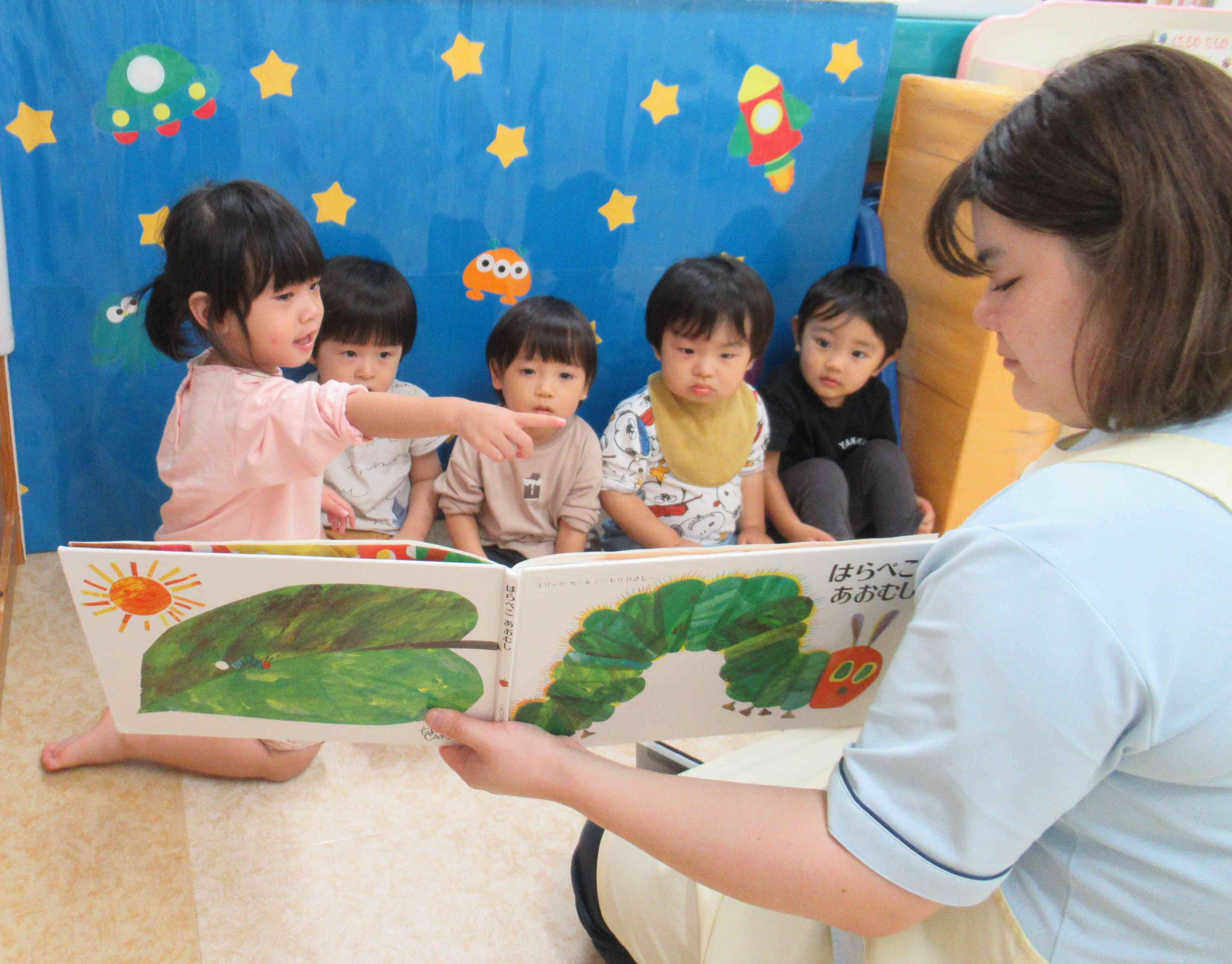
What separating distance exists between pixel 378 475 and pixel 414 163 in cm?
57

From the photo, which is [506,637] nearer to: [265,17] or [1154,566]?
[1154,566]

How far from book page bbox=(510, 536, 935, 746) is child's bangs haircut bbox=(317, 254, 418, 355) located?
946 millimetres

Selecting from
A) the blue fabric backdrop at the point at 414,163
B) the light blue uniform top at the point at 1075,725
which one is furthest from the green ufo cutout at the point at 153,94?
the light blue uniform top at the point at 1075,725

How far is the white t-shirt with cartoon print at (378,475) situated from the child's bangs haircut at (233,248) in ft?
1.76

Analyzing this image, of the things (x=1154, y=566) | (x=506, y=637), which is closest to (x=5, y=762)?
(x=506, y=637)

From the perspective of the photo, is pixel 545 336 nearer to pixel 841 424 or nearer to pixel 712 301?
pixel 712 301

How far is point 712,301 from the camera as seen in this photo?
5.61 feet

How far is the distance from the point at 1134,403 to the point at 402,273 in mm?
1420

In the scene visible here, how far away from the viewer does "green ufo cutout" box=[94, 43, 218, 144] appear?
1495 mm

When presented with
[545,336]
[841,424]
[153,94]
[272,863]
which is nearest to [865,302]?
[841,424]

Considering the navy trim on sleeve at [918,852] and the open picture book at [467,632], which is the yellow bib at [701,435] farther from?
the navy trim on sleeve at [918,852]

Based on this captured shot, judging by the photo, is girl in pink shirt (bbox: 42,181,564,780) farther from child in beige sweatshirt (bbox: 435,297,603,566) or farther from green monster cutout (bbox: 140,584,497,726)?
child in beige sweatshirt (bbox: 435,297,603,566)

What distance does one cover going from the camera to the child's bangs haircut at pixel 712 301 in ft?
5.62

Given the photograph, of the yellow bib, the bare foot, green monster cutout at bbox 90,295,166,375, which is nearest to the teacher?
the bare foot
